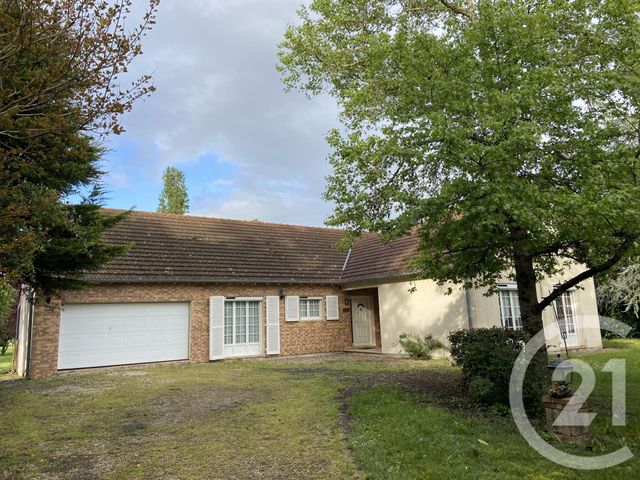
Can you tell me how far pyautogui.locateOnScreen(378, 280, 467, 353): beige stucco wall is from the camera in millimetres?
15023

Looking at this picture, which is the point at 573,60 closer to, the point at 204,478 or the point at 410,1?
the point at 410,1

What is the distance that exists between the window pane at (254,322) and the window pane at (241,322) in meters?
0.21

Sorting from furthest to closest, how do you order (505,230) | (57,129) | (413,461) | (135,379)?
(135,379) → (505,230) → (413,461) → (57,129)

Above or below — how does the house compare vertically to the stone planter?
above

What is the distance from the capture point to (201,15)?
273 inches

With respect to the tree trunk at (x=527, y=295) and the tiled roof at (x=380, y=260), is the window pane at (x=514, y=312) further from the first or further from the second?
the tree trunk at (x=527, y=295)

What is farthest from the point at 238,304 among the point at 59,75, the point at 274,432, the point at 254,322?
the point at 59,75

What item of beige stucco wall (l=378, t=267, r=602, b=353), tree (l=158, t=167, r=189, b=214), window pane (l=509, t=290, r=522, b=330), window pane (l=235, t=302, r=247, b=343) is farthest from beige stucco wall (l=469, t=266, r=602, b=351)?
tree (l=158, t=167, r=189, b=214)

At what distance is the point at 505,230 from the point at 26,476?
7769mm

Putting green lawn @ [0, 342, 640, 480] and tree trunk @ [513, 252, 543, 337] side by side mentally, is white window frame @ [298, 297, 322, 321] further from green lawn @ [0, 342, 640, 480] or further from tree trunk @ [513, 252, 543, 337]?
tree trunk @ [513, 252, 543, 337]

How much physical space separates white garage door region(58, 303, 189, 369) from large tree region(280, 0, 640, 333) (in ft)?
29.7

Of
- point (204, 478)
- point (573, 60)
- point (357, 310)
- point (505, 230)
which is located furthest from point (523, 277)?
point (357, 310)

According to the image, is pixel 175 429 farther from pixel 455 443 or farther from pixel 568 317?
pixel 568 317

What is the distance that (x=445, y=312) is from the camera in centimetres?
1526
